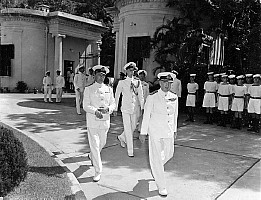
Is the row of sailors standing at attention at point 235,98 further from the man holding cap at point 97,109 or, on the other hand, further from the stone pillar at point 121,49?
the man holding cap at point 97,109

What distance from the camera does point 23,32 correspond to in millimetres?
21688

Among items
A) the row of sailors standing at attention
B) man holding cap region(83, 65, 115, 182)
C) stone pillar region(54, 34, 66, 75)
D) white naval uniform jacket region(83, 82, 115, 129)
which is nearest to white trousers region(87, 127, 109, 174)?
man holding cap region(83, 65, 115, 182)

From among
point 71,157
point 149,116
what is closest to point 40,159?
point 71,157

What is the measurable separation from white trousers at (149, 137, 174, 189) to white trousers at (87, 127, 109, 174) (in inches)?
37.5

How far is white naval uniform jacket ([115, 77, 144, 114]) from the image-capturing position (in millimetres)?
6926

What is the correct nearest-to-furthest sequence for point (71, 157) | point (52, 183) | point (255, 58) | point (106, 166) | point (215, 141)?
point (52, 183)
point (106, 166)
point (71, 157)
point (215, 141)
point (255, 58)

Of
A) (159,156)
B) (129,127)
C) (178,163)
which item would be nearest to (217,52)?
(129,127)

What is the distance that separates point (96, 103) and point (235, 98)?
20.8 feet

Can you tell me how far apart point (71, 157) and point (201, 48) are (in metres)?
9.06

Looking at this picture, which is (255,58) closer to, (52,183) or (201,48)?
(201,48)

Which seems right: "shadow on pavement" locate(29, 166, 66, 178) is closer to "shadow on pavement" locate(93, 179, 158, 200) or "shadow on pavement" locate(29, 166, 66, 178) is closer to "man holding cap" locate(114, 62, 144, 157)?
"shadow on pavement" locate(93, 179, 158, 200)

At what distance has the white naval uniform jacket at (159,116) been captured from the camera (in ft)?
15.8

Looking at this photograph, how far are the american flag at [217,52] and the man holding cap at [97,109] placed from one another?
9444 millimetres

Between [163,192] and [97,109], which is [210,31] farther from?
[163,192]
